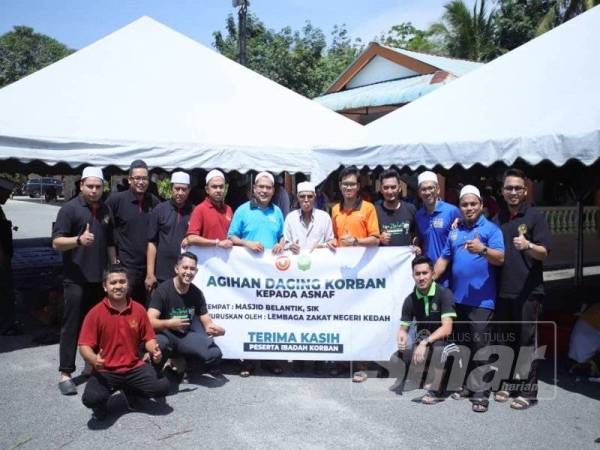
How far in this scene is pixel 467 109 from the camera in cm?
621

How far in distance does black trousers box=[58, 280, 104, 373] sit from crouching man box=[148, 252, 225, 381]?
0.62m

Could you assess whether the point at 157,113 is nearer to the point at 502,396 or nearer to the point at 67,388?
the point at 67,388

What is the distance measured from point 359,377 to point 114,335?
7.45 ft

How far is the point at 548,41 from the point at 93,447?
647cm

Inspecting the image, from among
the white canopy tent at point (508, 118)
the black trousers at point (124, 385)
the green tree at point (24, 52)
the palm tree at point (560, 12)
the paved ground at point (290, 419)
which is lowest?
the paved ground at point (290, 419)

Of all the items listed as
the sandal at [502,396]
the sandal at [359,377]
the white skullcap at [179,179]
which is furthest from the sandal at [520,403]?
the white skullcap at [179,179]

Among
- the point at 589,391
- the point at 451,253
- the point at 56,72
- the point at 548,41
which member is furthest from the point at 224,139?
the point at 589,391

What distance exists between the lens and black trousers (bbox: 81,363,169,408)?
4039 millimetres

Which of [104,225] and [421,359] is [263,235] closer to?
[104,225]

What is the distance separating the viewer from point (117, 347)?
4238 mm

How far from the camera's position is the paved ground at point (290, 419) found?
3.85 meters

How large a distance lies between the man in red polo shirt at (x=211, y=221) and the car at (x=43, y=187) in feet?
132

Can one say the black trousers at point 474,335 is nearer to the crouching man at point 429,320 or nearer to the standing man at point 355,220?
the crouching man at point 429,320

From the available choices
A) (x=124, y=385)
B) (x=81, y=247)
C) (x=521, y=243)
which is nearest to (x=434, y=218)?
(x=521, y=243)
